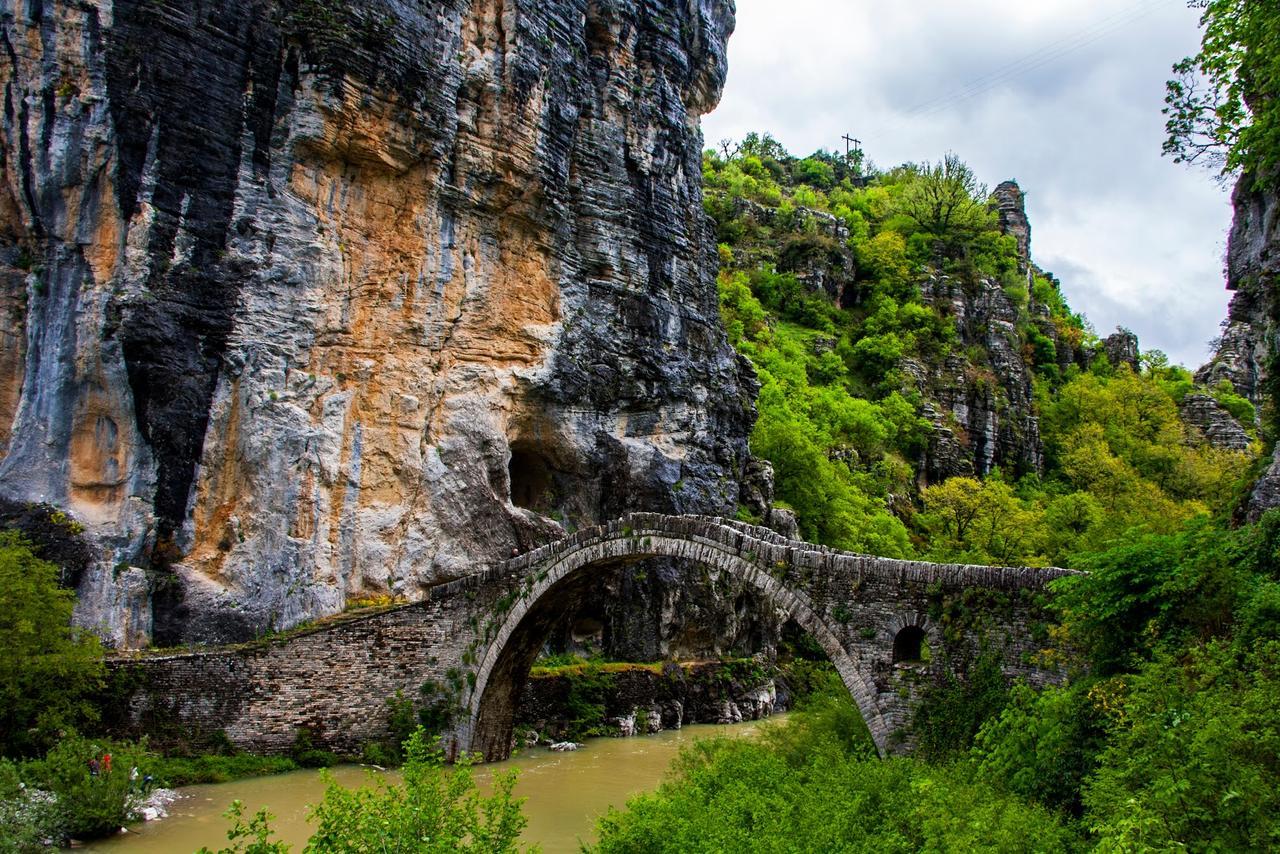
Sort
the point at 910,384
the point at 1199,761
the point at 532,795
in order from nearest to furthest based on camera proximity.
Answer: the point at 1199,761
the point at 532,795
the point at 910,384

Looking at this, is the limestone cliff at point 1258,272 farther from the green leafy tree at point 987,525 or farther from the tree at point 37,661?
the tree at point 37,661

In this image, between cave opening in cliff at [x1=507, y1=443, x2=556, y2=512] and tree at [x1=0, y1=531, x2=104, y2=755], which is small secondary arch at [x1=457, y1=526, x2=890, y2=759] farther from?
tree at [x1=0, y1=531, x2=104, y2=755]

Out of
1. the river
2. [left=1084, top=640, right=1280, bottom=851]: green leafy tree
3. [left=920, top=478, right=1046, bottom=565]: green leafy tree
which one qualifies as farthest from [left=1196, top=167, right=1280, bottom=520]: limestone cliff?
[left=920, top=478, right=1046, bottom=565]: green leafy tree

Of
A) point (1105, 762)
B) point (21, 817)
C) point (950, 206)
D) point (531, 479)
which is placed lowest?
point (21, 817)

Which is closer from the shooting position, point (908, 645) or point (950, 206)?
point (908, 645)

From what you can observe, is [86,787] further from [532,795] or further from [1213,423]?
[1213,423]

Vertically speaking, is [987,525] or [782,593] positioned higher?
[987,525]

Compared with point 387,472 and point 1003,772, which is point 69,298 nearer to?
point 387,472

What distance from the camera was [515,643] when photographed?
19.0 meters

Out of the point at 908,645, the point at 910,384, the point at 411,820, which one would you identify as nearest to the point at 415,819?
the point at 411,820

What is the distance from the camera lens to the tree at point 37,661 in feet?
46.9

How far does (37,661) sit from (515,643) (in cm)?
824

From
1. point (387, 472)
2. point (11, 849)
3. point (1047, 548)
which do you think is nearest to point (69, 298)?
point (387, 472)

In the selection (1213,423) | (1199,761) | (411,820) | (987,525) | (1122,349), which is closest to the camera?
(1199,761)
